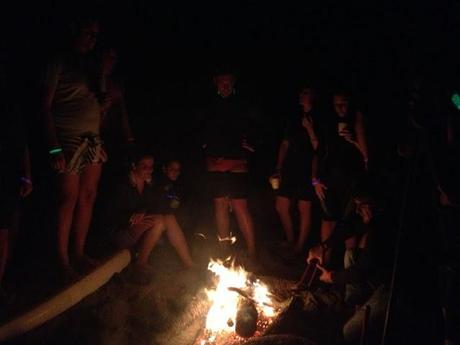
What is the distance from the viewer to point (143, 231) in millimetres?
5281

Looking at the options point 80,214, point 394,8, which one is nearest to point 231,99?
point 80,214

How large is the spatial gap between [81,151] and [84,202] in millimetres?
605

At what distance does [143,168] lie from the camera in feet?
17.1

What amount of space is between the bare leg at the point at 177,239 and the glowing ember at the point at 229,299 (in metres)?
0.42

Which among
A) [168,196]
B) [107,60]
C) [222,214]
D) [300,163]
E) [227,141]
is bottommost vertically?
[222,214]

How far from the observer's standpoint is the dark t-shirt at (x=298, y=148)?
5535mm

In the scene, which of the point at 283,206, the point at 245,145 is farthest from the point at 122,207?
the point at 283,206

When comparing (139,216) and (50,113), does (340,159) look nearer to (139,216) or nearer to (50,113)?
(139,216)

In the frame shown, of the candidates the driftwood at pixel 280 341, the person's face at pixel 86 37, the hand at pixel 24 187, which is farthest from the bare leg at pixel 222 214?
the person's face at pixel 86 37

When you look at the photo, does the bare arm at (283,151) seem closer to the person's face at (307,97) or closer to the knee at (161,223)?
the person's face at (307,97)

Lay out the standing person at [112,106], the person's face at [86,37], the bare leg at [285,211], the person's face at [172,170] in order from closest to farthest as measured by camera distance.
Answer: the person's face at [86,37] → the standing person at [112,106] → the person's face at [172,170] → the bare leg at [285,211]

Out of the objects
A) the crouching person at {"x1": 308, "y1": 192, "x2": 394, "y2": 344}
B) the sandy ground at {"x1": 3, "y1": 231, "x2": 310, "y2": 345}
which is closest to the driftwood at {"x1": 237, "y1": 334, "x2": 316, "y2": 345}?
the crouching person at {"x1": 308, "y1": 192, "x2": 394, "y2": 344}

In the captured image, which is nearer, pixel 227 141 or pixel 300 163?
pixel 227 141

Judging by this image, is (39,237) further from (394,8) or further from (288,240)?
(394,8)
